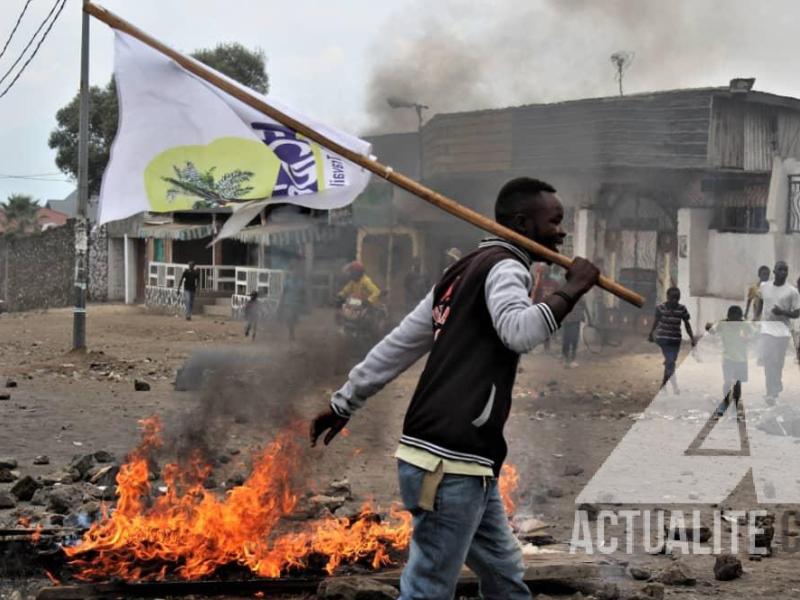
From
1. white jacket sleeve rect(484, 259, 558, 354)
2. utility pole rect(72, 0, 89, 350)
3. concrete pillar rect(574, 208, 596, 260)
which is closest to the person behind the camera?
white jacket sleeve rect(484, 259, 558, 354)

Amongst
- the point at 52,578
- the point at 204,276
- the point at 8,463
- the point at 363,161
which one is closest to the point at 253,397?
the point at 8,463

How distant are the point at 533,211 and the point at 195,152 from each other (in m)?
2.15

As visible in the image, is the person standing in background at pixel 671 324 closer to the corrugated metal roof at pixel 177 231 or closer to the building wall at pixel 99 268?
the corrugated metal roof at pixel 177 231

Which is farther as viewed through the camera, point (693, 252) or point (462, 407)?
point (693, 252)

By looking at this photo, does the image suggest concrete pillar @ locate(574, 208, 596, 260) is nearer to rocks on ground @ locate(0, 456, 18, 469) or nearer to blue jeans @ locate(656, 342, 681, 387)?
blue jeans @ locate(656, 342, 681, 387)

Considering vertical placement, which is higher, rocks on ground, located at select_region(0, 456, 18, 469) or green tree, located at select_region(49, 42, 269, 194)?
green tree, located at select_region(49, 42, 269, 194)

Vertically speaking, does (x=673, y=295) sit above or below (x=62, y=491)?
above

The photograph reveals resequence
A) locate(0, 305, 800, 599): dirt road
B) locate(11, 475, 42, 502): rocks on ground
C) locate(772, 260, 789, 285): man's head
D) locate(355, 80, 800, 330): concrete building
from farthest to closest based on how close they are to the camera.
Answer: locate(355, 80, 800, 330): concrete building
locate(772, 260, 789, 285): man's head
locate(0, 305, 800, 599): dirt road
locate(11, 475, 42, 502): rocks on ground

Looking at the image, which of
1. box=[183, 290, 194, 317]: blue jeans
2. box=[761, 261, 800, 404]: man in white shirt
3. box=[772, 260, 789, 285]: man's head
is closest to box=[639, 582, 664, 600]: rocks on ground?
box=[761, 261, 800, 404]: man in white shirt

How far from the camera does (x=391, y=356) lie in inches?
144

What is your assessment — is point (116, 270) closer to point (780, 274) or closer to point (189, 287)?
point (189, 287)

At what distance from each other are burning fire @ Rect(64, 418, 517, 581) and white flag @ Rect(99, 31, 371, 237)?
155 cm

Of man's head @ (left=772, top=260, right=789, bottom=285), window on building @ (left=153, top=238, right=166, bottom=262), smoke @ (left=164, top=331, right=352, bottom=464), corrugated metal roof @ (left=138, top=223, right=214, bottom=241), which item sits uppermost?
corrugated metal roof @ (left=138, top=223, right=214, bottom=241)

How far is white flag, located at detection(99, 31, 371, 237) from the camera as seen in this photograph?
4.92 meters
